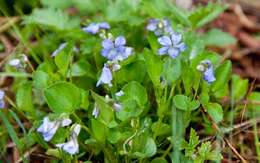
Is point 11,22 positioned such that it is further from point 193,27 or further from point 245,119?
point 245,119

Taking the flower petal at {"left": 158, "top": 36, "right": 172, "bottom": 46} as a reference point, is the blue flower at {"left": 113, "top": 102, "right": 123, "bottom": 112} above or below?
below

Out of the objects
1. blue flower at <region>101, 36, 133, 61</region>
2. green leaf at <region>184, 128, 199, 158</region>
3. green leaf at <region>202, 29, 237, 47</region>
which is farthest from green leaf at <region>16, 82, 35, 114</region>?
green leaf at <region>202, 29, 237, 47</region>

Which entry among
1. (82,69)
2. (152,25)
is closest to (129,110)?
(82,69)

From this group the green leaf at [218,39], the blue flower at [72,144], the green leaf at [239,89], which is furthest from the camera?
the green leaf at [218,39]

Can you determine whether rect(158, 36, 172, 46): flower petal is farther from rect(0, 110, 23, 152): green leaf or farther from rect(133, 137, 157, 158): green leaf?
rect(0, 110, 23, 152): green leaf

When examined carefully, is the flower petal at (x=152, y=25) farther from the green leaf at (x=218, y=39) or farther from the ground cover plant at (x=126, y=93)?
the green leaf at (x=218, y=39)

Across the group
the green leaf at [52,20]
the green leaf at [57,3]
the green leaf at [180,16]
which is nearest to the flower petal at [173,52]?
the green leaf at [180,16]
